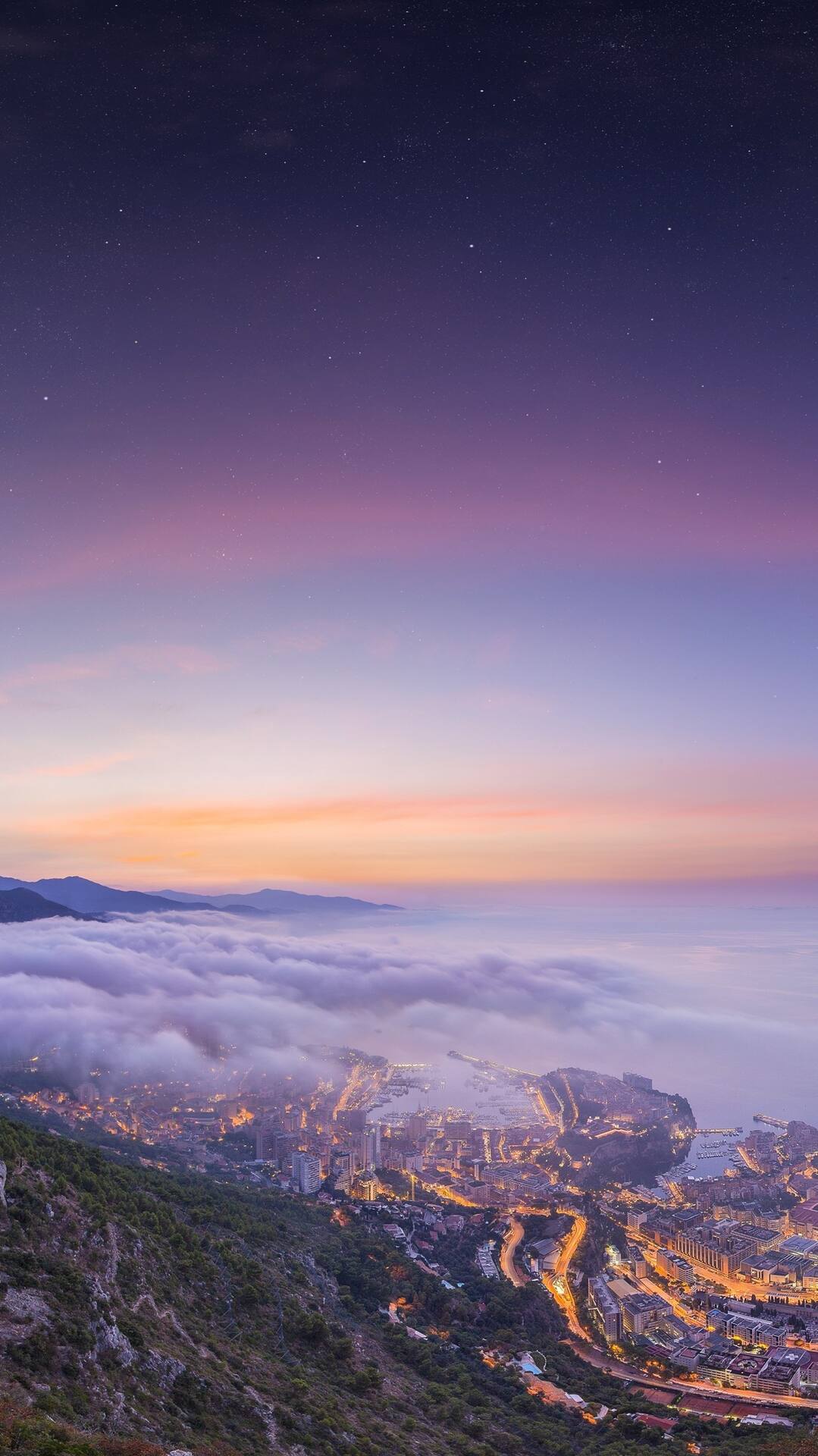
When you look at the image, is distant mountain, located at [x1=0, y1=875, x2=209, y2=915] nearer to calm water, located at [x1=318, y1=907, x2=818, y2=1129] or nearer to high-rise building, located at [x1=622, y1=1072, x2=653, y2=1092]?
calm water, located at [x1=318, y1=907, x2=818, y2=1129]

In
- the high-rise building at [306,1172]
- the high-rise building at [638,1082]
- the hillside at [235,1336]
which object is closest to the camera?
the hillside at [235,1336]

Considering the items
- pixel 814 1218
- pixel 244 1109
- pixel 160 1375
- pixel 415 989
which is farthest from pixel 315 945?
pixel 160 1375

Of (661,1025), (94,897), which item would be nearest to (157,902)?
(94,897)

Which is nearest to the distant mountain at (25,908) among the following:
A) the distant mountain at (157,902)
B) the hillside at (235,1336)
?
the distant mountain at (157,902)

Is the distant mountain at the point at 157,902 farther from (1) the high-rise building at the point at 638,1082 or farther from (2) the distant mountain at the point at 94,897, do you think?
(1) the high-rise building at the point at 638,1082

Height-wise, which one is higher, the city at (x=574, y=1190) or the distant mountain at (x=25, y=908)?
the distant mountain at (x=25, y=908)

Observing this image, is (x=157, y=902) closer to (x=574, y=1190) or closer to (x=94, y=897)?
(x=94, y=897)
